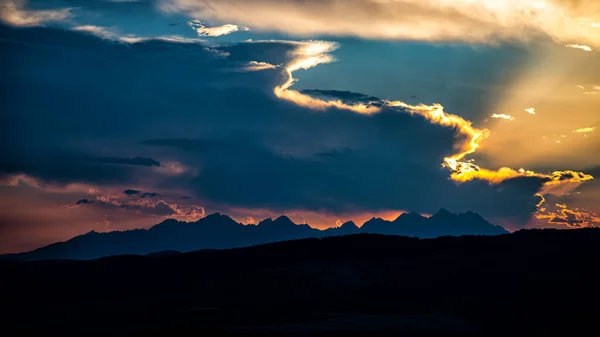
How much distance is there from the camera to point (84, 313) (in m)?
109

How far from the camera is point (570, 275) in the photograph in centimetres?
11638

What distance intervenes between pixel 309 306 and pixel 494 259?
4486 cm

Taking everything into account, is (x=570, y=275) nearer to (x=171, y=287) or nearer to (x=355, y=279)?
(x=355, y=279)

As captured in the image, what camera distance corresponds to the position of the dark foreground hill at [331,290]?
Answer: 8988cm

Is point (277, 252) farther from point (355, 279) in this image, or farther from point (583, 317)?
point (583, 317)

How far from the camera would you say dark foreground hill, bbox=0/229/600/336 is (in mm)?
89875

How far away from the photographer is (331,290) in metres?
121

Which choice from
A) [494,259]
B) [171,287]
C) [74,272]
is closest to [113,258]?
[74,272]

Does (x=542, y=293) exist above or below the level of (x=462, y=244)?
below

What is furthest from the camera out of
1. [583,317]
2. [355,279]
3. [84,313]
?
[355,279]

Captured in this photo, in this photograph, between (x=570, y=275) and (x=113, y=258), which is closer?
(x=570, y=275)

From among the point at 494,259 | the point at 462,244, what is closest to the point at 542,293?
the point at 494,259

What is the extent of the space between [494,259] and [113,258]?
250 feet

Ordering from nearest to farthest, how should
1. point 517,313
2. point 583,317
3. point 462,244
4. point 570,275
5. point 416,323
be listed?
point 416,323, point 583,317, point 517,313, point 570,275, point 462,244
